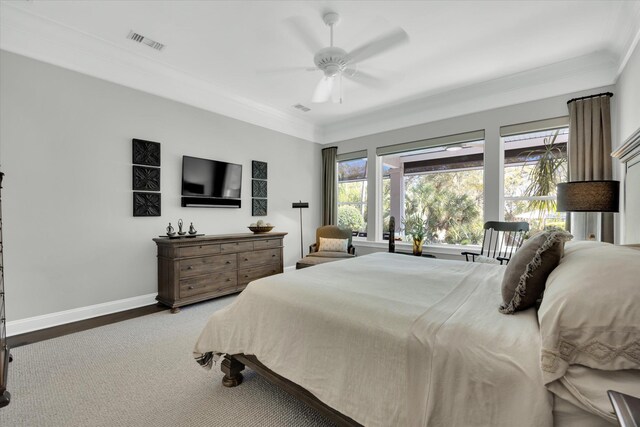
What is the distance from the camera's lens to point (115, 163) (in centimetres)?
337

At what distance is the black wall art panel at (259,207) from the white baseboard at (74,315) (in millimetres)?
1968

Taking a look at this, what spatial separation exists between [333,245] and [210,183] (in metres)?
2.24

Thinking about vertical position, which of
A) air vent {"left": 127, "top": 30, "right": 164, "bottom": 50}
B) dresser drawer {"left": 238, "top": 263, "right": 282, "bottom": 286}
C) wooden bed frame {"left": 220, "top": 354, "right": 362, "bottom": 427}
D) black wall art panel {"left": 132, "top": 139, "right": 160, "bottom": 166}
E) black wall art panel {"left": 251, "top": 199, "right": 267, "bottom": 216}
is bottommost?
wooden bed frame {"left": 220, "top": 354, "right": 362, "bottom": 427}

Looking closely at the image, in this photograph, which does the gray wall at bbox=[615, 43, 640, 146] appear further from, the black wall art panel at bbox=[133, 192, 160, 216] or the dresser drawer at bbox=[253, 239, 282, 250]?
the black wall art panel at bbox=[133, 192, 160, 216]

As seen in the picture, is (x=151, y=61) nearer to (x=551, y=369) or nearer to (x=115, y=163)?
(x=115, y=163)

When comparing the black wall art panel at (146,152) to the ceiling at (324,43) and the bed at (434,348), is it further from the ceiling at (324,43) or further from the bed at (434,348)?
the bed at (434,348)

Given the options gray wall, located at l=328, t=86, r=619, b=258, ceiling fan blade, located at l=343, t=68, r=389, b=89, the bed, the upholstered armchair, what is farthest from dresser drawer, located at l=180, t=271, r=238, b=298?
gray wall, located at l=328, t=86, r=619, b=258

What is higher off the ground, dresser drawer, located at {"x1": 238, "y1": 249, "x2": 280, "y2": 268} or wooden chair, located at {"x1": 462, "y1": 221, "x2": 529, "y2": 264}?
wooden chair, located at {"x1": 462, "y1": 221, "x2": 529, "y2": 264}

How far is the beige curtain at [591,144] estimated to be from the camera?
322 centimetres

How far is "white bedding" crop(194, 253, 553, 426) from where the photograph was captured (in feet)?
3.25

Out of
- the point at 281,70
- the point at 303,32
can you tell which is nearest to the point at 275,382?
the point at 303,32

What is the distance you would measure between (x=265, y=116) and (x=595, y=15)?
14.2 feet

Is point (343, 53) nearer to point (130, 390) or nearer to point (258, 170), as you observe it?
point (258, 170)

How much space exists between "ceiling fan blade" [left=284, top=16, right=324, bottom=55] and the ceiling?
2cm
